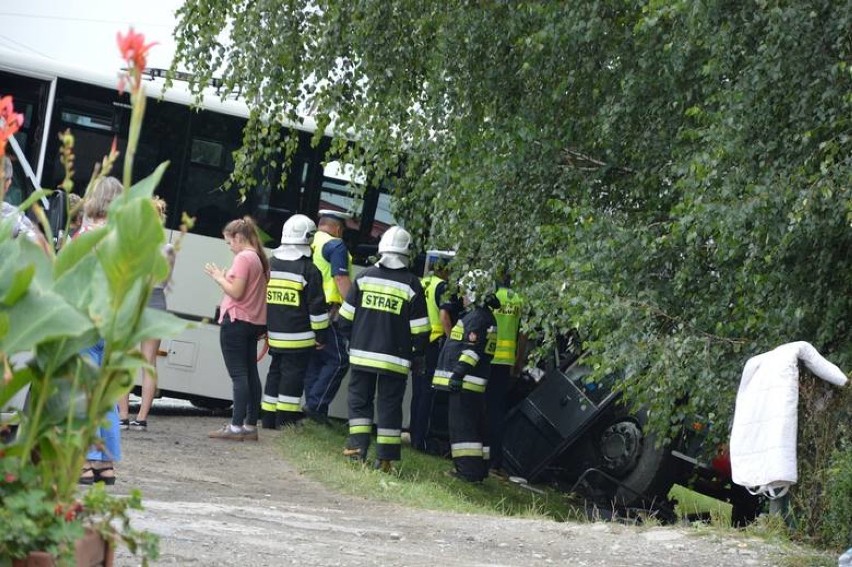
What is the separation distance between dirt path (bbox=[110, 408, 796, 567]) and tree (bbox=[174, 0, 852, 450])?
1.26 meters

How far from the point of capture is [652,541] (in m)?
7.89

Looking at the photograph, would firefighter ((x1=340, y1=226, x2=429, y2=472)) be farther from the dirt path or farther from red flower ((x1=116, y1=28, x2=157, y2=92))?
Answer: red flower ((x1=116, y1=28, x2=157, y2=92))

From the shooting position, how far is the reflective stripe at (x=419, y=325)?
11297 mm

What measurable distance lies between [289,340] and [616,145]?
3.81 meters

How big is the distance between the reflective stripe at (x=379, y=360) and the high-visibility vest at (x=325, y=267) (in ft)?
5.32

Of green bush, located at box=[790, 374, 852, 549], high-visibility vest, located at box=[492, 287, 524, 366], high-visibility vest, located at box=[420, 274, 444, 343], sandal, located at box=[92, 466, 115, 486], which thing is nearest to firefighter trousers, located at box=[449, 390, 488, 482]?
high-visibility vest, located at box=[492, 287, 524, 366]

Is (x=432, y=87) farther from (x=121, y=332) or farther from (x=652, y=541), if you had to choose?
(x=121, y=332)

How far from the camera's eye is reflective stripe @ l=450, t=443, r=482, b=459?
39.3ft

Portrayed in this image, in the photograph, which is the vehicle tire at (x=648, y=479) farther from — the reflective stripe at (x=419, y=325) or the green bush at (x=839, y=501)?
the green bush at (x=839, y=501)

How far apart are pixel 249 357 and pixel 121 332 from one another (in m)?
9.10

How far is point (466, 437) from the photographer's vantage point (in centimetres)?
1202

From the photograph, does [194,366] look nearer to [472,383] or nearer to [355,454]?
[355,454]

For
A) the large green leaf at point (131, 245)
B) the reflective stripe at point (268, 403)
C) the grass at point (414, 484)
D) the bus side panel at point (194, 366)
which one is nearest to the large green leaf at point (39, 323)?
the large green leaf at point (131, 245)

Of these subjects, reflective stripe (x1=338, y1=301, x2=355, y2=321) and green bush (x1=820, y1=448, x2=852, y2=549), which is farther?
reflective stripe (x1=338, y1=301, x2=355, y2=321)
